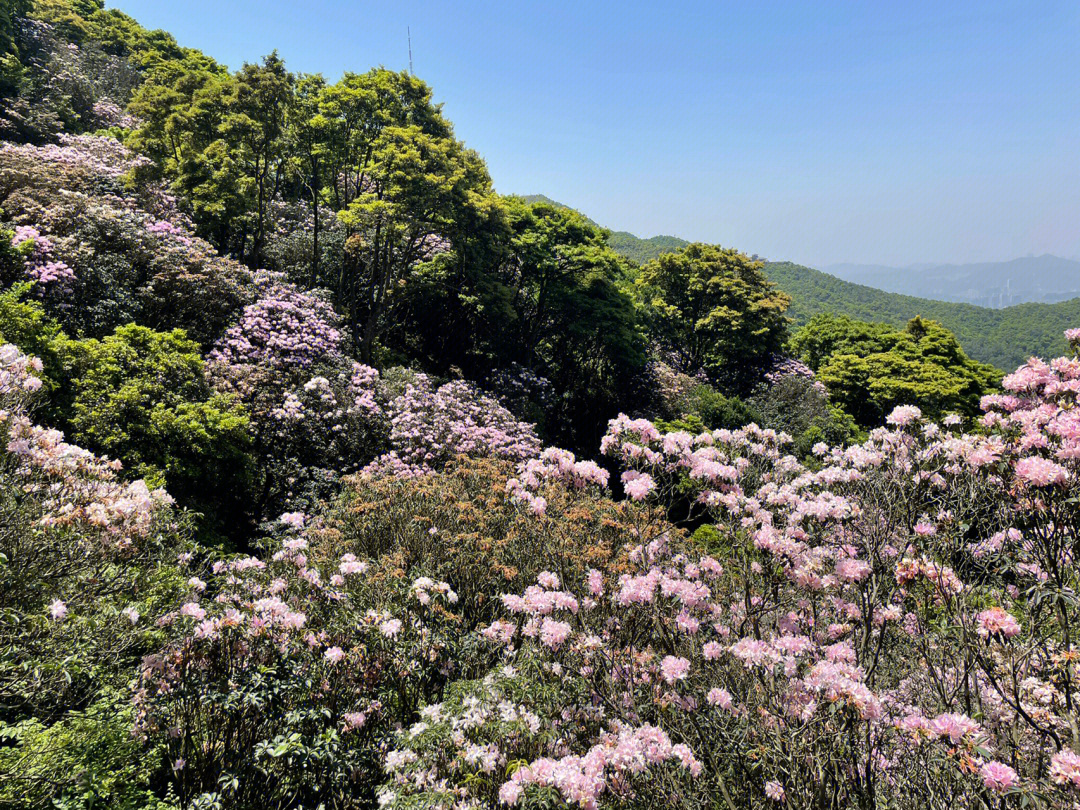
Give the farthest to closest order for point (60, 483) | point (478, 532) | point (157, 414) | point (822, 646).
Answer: point (157, 414)
point (478, 532)
point (60, 483)
point (822, 646)

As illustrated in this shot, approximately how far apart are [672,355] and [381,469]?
72.6ft

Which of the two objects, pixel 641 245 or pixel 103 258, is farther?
pixel 641 245

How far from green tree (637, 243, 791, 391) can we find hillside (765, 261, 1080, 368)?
39211mm

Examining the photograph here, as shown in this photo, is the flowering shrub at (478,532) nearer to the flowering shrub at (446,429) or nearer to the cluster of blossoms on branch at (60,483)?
the cluster of blossoms on branch at (60,483)

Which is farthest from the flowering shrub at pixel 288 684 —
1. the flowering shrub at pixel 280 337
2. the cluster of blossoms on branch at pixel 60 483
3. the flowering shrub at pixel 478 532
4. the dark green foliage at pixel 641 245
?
the dark green foliage at pixel 641 245

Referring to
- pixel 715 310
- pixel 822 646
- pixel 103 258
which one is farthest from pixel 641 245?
pixel 822 646

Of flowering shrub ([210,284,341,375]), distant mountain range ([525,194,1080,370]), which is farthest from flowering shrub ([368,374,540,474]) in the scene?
distant mountain range ([525,194,1080,370])

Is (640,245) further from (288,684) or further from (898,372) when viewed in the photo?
(288,684)

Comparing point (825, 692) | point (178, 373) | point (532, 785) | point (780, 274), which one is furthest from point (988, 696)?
point (780, 274)

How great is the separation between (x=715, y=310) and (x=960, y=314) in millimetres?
81503

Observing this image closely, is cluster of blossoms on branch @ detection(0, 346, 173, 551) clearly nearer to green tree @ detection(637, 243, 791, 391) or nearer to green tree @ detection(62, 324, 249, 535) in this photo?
green tree @ detection(62, 324, 249, 535)

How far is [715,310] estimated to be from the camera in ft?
88.8

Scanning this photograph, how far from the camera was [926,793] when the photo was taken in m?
3.65

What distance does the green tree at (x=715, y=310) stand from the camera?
27.3m
